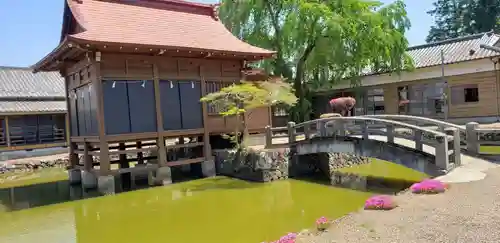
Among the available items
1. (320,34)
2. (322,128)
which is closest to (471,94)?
(320,34)

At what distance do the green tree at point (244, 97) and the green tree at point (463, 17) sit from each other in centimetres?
3091

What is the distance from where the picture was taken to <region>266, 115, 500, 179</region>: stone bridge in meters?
10.0

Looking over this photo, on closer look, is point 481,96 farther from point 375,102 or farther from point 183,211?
point 183,211

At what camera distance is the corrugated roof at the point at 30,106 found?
23.9m

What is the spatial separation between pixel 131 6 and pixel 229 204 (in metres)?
9.44

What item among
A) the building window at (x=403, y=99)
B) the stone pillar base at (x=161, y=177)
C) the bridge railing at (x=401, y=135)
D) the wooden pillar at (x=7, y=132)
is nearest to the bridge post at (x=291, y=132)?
the bridge railing at (x=401, y=135)

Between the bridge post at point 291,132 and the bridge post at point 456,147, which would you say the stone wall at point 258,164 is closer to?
the bridge post at point 291,132

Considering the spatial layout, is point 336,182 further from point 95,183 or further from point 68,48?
point 68,48

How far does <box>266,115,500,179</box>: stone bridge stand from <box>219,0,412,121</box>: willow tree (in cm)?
819

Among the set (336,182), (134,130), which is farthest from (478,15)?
(134,130)

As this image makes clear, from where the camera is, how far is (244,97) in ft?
48.9

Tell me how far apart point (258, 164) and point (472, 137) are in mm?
6645

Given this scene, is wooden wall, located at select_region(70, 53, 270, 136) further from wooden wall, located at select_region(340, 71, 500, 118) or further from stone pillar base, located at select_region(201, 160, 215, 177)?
wooden wall, located at select_region(340, 71, 500, 118)

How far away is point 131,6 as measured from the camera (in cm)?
1603
